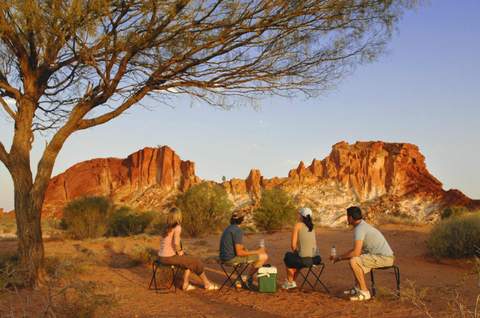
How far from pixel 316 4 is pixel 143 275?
20.6 feet

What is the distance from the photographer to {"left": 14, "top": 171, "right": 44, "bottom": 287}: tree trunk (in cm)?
912

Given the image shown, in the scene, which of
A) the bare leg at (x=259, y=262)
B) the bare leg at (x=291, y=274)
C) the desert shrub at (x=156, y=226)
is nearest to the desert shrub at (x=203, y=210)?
the desert shrub at (x=156, y=226)

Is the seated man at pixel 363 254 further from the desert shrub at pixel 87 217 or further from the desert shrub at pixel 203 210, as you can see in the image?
the desert shrub at pixel 203 210

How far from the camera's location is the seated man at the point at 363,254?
7980 millimetres

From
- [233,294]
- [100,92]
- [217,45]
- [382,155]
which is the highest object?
[382,155]

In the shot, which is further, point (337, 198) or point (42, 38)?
point (337, 198)

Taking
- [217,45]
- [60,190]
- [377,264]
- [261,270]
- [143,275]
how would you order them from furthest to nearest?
[60,190] < [143,275] < [217,45] < [261,270] < [377,264]

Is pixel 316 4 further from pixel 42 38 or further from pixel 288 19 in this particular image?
pixel 42 38

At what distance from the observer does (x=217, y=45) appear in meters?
9.61

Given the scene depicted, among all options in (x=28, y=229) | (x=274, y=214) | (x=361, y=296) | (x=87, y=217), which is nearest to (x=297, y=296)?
(x=361, y=296)

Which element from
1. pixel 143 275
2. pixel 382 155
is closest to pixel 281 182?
pixel 382 155

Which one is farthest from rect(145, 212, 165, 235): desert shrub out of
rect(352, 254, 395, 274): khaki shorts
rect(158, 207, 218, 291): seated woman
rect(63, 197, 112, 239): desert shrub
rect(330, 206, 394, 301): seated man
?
rect(352, 254, 395, 274): khaki shorts

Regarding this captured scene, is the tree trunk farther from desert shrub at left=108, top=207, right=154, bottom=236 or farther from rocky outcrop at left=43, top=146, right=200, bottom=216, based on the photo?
rocky outcrop at left=43, top=146, right=200, bottom=216

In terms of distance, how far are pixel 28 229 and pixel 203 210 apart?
16014 millimetres
